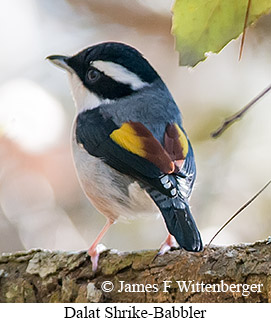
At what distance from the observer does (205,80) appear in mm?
1054

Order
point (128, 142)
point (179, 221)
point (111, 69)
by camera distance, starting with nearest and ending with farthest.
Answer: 1. point (179, 221)
2. point (128, 142)
3. point (111, 69)

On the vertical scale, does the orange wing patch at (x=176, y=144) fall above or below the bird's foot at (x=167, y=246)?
above

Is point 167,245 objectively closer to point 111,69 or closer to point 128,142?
point 128,142

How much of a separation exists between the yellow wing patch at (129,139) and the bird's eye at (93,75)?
142 millimetres

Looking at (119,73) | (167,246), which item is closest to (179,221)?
(167,246)

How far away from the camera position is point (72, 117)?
1.04 m

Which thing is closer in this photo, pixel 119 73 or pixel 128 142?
pixel 128 142

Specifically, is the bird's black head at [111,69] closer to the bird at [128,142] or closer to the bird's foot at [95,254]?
the bird at [128,142]

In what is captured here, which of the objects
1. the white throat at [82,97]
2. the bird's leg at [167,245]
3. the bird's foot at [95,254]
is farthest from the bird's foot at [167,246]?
the white throat at [82,97]

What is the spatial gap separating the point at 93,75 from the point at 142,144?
0.22 m

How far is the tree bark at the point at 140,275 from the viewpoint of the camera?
788 millimetres

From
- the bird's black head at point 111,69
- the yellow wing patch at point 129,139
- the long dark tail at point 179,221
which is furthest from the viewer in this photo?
the bird's black head at point 111,69

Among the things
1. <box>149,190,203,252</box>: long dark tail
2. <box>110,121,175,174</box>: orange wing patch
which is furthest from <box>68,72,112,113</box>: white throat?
<box>149,190,203,252</box>: long dark tail
